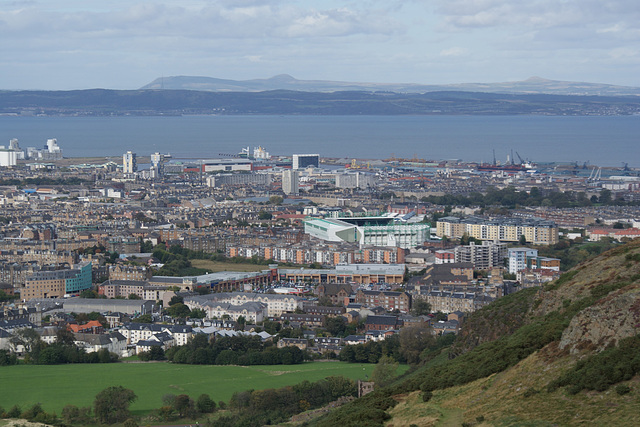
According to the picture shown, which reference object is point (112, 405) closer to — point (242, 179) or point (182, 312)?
point (182, 312)

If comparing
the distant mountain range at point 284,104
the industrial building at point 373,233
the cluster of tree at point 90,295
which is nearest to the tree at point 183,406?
the cluster of tree at point 90,295

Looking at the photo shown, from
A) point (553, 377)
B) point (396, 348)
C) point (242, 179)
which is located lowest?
point (242, 179)

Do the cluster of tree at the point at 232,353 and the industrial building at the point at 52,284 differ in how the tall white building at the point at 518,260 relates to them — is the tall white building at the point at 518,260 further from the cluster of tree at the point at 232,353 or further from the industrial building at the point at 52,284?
the industrial building at the point at 52,284

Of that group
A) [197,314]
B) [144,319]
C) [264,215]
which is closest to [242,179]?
[264,215]

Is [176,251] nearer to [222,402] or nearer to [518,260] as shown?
[518,260]

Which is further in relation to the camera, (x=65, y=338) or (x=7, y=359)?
(x=65, y=338)
